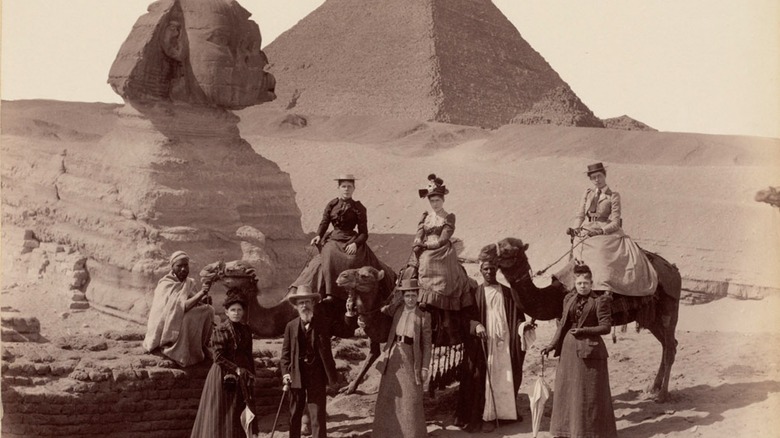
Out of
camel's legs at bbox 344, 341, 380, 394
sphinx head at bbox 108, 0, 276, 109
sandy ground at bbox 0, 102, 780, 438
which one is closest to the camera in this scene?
sandy ground at bbox 0, 102, 780, 438

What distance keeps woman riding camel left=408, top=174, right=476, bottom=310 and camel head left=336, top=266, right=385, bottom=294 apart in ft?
1.24

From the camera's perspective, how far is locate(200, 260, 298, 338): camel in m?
11.2

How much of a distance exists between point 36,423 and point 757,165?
82.3 ft

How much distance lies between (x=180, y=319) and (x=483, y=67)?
56.3 meters

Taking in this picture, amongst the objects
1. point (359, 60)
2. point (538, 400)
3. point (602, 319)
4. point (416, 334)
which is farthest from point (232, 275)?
point (359, 60)

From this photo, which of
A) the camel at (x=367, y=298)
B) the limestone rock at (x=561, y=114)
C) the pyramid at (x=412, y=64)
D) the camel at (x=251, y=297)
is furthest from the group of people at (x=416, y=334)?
the pyramid at (x=412, y=64)

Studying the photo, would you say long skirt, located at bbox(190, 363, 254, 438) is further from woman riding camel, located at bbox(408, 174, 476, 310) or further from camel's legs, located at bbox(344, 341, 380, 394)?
camel's legs, located at bbox(344, 341, 380, 394)

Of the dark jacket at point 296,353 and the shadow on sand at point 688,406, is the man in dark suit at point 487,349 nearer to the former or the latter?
the shadow on sand at point 688,406

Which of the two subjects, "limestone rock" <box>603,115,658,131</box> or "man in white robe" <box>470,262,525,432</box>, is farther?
"limestone rock" <box>603,115,658,131</box>

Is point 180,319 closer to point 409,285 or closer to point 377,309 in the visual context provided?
point 377,309

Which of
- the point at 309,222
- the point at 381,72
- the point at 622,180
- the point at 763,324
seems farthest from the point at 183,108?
the point at 381,72

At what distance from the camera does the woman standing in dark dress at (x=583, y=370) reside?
33.3 feet

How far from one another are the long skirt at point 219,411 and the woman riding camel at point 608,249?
3.55 metres

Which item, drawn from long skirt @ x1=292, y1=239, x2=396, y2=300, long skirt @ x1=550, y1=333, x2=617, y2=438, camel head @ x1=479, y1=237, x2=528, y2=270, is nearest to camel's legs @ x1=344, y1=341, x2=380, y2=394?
long skirt @ x1=292, y1=239, x2=396, y2=300
